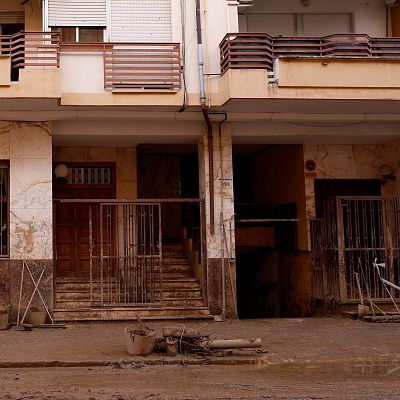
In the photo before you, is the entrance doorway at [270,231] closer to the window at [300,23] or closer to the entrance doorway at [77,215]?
the window at [300,23]

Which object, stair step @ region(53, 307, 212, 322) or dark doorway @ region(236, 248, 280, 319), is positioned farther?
dark doorway @ region(236, 248, 280, 319)

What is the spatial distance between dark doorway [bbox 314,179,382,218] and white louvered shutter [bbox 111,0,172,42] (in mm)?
5159

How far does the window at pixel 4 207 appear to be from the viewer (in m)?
13.9

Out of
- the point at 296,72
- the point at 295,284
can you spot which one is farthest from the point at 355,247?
the point at 296,72

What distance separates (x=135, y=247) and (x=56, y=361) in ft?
17.8

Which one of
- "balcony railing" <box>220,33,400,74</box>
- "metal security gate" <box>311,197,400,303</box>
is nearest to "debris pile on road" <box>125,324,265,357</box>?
"metal security gate" <box>311,197,400,303</box>

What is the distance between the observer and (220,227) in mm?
14078

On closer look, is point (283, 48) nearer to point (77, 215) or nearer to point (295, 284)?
point (295, 284)

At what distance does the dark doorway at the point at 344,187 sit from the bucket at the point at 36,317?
22.4 feet

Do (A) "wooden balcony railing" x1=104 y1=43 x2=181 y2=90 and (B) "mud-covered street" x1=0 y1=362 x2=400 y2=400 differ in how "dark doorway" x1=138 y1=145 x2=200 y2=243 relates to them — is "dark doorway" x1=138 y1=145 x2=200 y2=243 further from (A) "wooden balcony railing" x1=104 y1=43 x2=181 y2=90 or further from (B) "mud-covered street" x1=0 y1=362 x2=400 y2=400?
(B) "mud-covered street" x1=0 y1=362 x2=400 y2=400

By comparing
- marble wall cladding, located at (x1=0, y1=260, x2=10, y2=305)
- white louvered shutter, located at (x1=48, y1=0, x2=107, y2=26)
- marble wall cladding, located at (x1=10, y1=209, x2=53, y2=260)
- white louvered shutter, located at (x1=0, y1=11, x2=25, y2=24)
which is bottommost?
marble wall cladding, located at (x1=0, y1=260, x2=10, y2=305)

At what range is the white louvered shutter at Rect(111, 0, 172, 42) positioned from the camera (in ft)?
45.5

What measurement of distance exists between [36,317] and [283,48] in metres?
7.20

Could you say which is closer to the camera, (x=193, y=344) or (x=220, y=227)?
(x=193, y=344)
